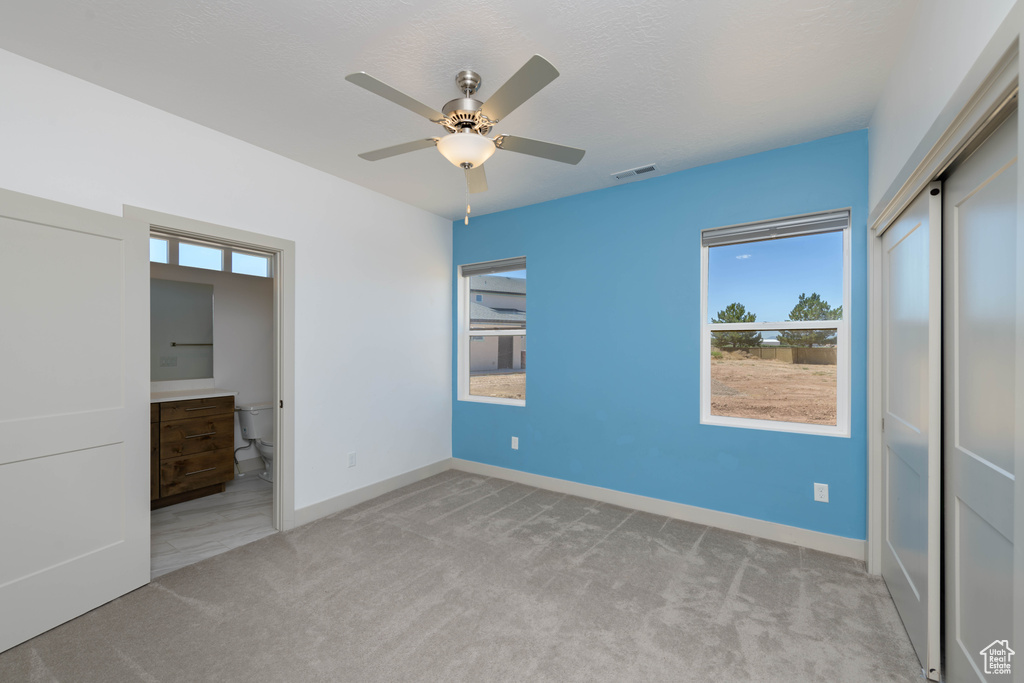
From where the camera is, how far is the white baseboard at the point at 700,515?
280 cm

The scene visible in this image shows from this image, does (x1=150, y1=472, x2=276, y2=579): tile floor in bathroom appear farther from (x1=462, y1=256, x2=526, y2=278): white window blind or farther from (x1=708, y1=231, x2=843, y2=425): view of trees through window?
(x1=708, y1=231, x2=843, y2=425): view of trees through window

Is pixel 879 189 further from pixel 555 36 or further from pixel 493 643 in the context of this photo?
pixel 493 643

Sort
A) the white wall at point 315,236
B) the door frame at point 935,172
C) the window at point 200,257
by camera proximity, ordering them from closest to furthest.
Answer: the door frame at point 935,172 → the white wall at point 315,236 → the window at point 200,257

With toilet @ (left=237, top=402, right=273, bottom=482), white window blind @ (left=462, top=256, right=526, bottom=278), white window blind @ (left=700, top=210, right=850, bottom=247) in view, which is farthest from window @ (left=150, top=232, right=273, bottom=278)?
white window blind @ (left=700, top=210, right=850, bottom=247)

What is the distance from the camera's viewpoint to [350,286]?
3707mm

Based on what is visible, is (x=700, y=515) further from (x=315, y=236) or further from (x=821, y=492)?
(x=315, y=236)

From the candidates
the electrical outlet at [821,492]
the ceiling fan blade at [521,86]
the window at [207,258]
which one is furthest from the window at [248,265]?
the electrical outlet at [821,492]

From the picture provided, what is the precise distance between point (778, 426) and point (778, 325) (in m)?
0.70

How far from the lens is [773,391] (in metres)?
3.15

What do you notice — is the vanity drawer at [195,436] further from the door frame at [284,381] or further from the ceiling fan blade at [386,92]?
the ceiling fan blade at [386,92]

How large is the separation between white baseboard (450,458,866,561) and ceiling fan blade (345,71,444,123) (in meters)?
3.10

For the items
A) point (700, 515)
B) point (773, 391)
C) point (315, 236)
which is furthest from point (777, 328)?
point (315, 236)

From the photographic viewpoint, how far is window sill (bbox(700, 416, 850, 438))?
9.46 ft

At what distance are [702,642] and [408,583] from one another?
152cm
